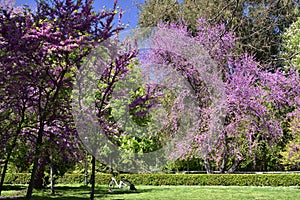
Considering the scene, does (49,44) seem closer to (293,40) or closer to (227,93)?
(227,93)

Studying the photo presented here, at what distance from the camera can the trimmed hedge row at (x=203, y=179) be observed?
14751mm

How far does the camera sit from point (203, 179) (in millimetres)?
15906

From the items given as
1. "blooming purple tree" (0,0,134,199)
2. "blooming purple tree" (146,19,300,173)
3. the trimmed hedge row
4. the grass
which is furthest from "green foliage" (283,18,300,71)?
"blooming purple tree" (0,0,134,199)

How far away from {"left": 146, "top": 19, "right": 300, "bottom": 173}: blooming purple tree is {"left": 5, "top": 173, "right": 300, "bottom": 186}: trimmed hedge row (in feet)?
3.22

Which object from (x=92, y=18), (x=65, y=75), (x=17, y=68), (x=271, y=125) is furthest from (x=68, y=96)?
(x=271, y=125)

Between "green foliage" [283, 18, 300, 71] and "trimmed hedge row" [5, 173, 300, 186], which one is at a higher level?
"green foliage" [283, 18, 300, 71]

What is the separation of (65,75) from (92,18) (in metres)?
0.88

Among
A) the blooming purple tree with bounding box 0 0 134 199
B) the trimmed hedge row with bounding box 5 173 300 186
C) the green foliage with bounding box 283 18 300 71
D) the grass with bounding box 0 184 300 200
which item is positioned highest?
the green foliage with bounding box 283 18 300 71

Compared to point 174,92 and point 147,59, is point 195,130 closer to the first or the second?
point 174,92

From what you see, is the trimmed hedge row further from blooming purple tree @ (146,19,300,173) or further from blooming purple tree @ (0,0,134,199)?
blooming purple tree @ (0,0,134,199)

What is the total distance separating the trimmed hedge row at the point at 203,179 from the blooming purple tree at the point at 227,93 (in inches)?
38.6

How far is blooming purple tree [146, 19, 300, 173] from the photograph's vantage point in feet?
47.4

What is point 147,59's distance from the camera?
15906 mm

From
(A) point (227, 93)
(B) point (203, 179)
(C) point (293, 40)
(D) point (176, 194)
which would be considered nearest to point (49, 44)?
(D) point (176, 194)
